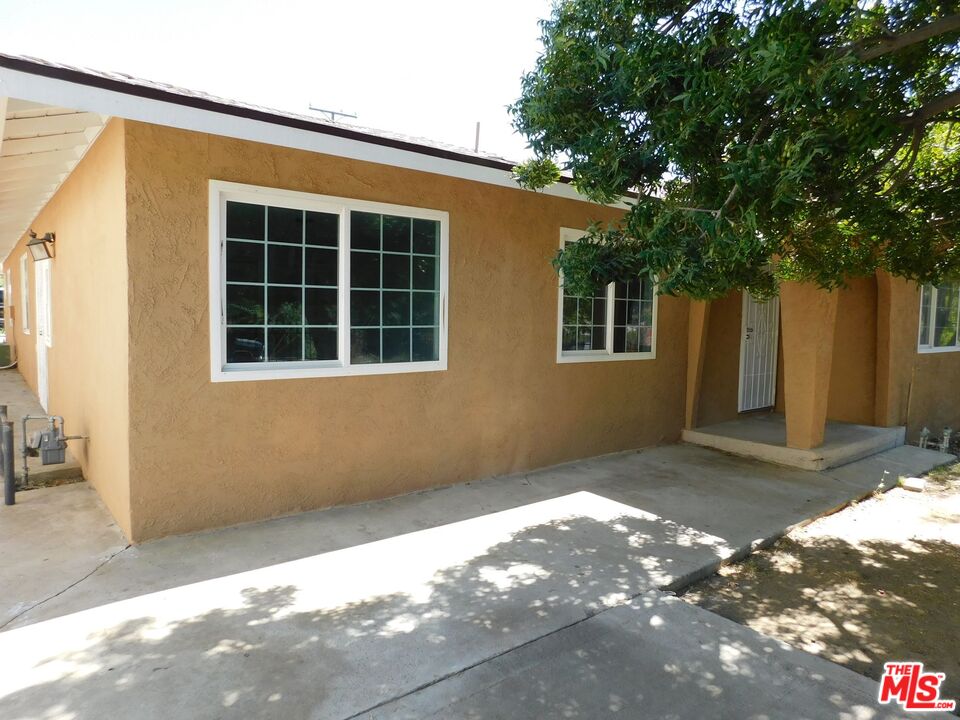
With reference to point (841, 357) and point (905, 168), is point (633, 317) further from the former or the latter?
point (841, 357)

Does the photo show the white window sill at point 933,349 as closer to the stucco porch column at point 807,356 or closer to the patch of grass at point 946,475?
the patch of grass at point 946,475

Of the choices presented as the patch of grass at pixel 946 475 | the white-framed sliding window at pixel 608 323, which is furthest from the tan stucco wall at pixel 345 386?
the patch of grass at pixel 946 475

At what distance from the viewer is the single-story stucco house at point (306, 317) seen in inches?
171

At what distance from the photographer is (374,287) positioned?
5.46 meters

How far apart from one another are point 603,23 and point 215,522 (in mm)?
4838

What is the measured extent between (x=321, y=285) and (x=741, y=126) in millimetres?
3442

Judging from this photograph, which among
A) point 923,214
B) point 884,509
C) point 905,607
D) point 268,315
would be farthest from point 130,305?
point 884,509

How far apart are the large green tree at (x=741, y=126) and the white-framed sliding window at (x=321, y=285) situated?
1.36 m

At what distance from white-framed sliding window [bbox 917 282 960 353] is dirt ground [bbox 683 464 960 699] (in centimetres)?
566

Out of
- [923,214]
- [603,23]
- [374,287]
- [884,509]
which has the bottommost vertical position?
[884,509]

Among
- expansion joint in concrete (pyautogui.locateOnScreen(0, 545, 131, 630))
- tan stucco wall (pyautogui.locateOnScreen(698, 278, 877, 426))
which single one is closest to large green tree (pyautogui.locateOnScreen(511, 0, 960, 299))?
tan stucco wall (pyautogui.locateOnScreen(698, 278, 877, 426))

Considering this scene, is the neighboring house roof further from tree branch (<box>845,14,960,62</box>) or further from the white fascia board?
tree branch (<box>845,14,960,62</box>)

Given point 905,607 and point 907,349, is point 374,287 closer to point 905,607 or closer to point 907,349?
point 905,607

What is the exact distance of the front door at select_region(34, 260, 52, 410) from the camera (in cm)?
836
